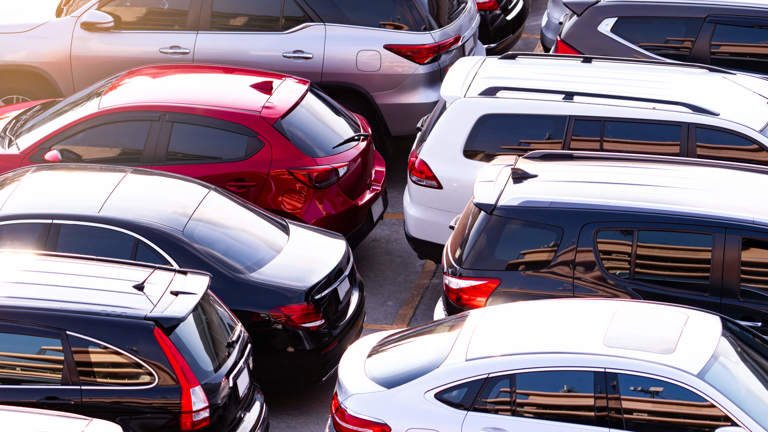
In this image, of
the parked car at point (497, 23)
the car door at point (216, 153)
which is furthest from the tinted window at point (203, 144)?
the parked car at point (497, 23)

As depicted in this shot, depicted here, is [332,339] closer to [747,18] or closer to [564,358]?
[564,358]

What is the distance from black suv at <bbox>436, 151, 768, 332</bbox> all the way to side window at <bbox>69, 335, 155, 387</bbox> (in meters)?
2.20

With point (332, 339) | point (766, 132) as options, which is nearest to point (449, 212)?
point (332, 339)

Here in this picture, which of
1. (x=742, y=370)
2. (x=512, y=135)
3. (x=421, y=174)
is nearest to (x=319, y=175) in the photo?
(x=421, y=174)

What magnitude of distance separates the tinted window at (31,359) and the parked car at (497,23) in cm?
852

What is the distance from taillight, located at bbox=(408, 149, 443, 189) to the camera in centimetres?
818

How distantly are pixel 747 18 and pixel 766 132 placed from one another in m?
2.70

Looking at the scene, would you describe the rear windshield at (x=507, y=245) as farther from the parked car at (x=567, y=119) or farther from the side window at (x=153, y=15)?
the side window at (x=153, y=15)

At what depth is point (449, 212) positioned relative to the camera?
820 centimetres

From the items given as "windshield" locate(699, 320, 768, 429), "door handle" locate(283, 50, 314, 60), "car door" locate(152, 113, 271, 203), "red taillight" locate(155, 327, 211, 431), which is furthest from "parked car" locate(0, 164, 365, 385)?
"door handle" locate(283, 50, 314, 60)

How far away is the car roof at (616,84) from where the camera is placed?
775cm

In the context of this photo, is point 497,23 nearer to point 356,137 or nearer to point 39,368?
point 356,137

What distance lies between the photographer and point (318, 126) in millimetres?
8367

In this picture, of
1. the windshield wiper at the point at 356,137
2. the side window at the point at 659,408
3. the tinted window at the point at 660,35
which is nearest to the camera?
the side window at the point at 659,408
